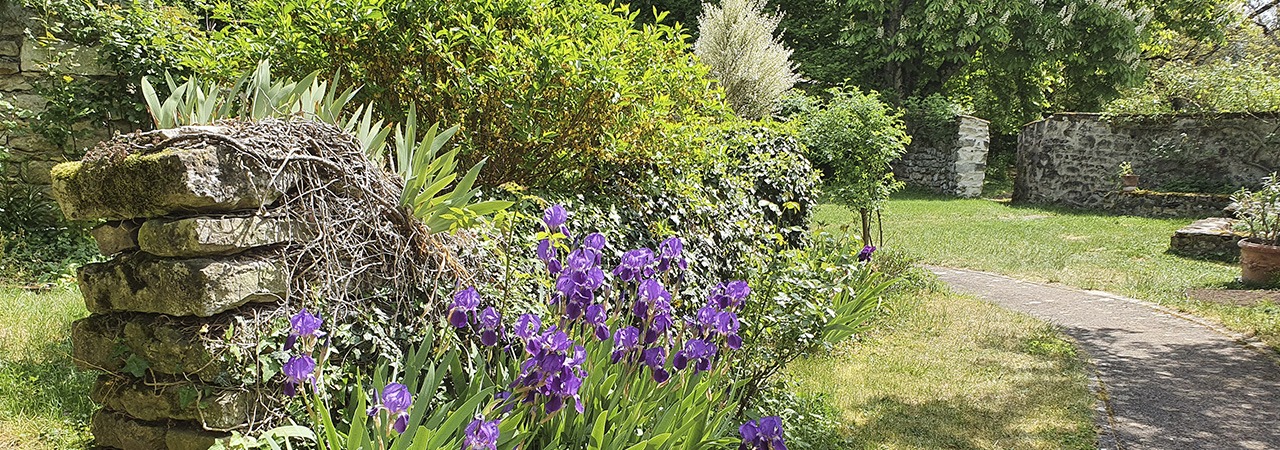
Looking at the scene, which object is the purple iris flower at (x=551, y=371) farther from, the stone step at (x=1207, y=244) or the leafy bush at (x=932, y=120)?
the leafy bush at (x=932, y=120)

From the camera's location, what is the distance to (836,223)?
11094 mm

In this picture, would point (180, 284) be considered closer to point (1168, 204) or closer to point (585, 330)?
point (585, 330)

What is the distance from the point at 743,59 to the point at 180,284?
33.2 ft

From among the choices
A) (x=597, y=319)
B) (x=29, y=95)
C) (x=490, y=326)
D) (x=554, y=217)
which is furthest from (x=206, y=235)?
(x=29, y=95)

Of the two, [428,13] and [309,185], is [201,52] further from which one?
[309,185]

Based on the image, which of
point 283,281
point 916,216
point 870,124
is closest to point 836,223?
point 916,216

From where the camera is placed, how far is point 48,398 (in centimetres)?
279

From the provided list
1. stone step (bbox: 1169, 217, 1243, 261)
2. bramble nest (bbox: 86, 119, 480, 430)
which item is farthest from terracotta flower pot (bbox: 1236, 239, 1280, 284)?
bramble nest (bbox: 86, 119, 480, 430)

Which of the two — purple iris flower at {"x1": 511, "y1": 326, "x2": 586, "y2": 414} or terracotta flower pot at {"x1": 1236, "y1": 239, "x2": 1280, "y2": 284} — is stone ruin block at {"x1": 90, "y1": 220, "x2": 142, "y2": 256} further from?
terracotta flower pot at {"x1": 1236, "y1": 239, "x2": 1280, "y2": 284}

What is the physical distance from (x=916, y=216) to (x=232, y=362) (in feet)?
38.8

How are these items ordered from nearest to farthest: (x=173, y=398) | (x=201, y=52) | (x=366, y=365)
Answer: (x=173, y=398), (x=366, y=365), (x=201, y=52)

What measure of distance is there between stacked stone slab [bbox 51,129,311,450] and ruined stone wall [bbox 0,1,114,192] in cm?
398

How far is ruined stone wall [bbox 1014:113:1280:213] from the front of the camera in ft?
40.8

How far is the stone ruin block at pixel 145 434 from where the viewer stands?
214cm
